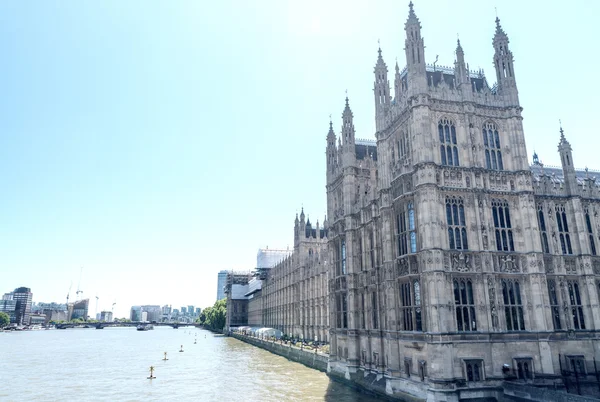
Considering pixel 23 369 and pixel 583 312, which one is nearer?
pixel 583 312

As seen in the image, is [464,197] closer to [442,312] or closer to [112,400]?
[442,312]

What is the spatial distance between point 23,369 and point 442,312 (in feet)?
237

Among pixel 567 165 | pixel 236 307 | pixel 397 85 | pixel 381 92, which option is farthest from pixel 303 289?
pixel 236 307

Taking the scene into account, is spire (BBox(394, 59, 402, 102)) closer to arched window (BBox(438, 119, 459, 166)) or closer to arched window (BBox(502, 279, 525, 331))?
arched window (BBox(438, 119, 459, 166))

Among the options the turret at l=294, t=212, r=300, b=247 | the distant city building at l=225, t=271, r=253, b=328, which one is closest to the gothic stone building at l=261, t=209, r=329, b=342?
the turret at l=294, t=212, r=300, b=247

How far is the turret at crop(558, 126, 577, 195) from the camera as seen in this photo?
131 feet

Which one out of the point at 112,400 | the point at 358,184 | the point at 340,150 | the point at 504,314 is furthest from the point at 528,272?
the point at 112,400

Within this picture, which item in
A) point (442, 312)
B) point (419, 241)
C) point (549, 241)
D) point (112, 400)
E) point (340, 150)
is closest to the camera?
point (442, 312)

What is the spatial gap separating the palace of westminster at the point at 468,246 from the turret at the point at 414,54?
0.13 metres

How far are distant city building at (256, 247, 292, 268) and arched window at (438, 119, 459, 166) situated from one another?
432 feet

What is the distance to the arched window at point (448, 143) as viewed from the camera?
37531 millimetres

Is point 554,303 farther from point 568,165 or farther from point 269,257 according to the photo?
point 269,257

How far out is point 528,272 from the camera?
116ft

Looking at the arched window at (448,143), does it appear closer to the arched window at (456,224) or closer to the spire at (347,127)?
the arched window at (456,224)
